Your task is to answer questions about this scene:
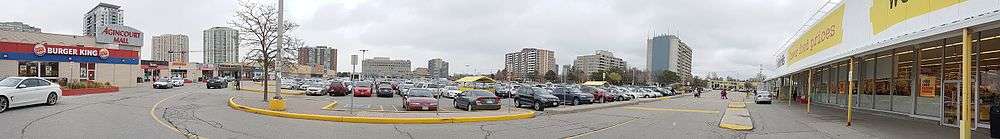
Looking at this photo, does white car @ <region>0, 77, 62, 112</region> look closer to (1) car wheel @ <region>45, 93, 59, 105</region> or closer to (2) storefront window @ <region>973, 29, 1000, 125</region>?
(1) car wheel @ <region>45, 93, 59, 105</region>

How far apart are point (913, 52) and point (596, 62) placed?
139 metres

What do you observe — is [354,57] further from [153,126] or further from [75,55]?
[75,55]

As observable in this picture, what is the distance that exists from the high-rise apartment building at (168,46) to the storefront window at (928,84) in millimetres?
108174

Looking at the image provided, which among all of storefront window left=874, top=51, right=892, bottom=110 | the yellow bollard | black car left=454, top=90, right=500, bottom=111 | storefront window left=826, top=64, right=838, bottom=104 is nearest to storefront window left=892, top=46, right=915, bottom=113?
storefront window left=874, top=51, right=892, bottom=110

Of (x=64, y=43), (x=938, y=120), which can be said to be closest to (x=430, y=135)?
(x=938, y=120)

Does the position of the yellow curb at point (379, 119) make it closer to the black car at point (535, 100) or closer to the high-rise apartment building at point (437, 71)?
the black car at point (535, 100)

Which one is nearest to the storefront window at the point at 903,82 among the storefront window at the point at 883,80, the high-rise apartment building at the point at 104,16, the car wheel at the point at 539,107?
the storefront window at the point at 883,80

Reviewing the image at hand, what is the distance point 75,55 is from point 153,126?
3928 cm

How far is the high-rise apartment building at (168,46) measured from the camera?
105438 millimetres

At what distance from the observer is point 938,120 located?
17.2 metres

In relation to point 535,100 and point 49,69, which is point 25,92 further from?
point 49,69

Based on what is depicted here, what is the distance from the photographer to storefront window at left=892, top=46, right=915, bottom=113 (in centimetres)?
2045

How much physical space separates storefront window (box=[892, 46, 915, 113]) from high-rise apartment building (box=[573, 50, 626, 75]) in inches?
5137

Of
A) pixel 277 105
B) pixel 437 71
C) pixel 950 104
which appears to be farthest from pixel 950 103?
pixel 437 71
